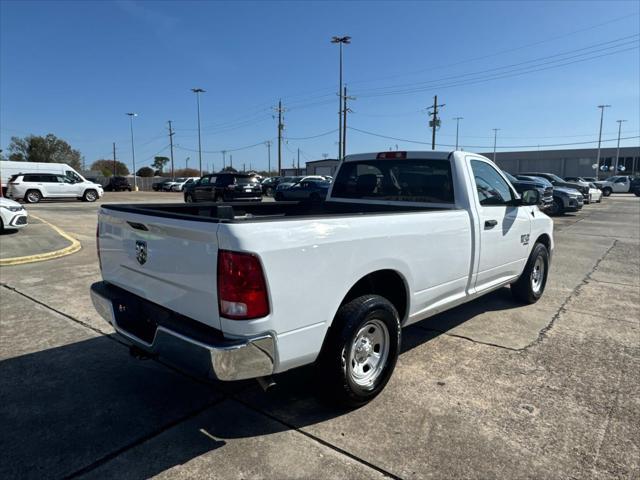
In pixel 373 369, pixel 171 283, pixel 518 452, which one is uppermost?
pixel 171 283

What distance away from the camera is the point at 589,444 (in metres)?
2.85

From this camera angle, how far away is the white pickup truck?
2418 millimetres

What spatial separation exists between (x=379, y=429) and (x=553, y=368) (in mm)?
1917

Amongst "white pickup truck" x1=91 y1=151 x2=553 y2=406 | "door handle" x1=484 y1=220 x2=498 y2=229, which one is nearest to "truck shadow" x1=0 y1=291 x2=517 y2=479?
"white pickup truck" x1=91 y1=151 x2=553 y2=406

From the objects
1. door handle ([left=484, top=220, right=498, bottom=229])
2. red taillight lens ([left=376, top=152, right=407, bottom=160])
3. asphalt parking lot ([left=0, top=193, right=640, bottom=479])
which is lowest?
asphalt parking lot ([left=0, top=193, right=640, bottom=479])

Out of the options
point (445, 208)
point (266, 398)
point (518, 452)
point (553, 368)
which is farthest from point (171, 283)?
Answer: point (553, 368)

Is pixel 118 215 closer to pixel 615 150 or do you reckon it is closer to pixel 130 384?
pixel 130 384

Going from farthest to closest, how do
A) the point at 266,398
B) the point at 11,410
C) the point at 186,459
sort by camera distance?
the point at 266,398
the point at 11,410
the point at 186,459

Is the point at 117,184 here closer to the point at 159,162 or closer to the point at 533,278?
the point at 533,278

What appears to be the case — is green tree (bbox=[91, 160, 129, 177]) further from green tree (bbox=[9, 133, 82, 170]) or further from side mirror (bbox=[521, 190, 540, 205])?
side mirror (bbox=[521, 190, 540, 205])

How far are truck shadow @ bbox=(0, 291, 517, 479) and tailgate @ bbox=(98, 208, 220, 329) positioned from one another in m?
0.84

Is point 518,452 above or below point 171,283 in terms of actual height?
below

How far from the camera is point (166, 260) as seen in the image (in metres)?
2.76

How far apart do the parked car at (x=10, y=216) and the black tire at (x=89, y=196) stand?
57.3 ft
